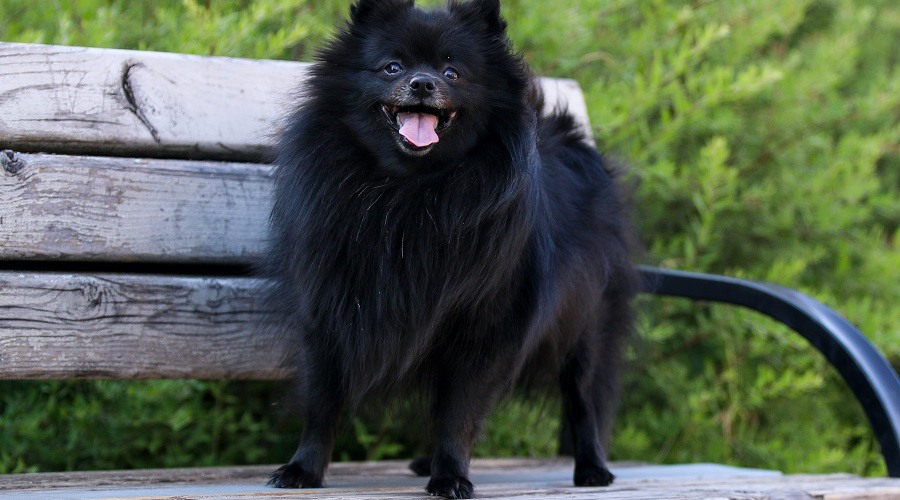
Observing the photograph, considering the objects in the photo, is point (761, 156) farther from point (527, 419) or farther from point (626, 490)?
point (626, 490)

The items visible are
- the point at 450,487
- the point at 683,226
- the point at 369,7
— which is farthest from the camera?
the point at 683,226

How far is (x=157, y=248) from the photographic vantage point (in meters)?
2.59

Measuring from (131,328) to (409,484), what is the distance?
0.79 m

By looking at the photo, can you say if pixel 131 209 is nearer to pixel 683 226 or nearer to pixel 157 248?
pixel 157 248

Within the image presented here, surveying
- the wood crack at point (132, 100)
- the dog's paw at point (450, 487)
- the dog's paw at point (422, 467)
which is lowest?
the dog's paw at point (422, 467)

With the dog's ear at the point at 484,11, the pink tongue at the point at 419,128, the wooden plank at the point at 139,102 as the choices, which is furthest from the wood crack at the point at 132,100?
the dog's ear at the point at 484,11

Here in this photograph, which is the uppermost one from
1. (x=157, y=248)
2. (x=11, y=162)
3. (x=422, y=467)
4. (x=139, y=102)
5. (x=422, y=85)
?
(x=422, y=85)

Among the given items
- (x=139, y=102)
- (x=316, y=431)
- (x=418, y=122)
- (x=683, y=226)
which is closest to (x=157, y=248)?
(x=139, y=102)

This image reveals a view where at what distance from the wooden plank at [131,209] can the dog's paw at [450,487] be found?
0.88 meters

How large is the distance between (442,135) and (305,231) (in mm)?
388

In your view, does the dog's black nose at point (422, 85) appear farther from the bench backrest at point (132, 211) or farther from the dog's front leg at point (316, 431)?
the dog's front leg at point (316, 431)

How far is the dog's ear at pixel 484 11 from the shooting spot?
97.7 inches

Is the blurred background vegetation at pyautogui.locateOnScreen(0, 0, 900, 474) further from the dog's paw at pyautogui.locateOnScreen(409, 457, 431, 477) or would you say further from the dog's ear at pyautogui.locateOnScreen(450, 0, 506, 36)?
the dog's ear at pyautogui.locateOnScreen(450, 0, 506, 36)

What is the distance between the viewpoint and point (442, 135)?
2375mm
